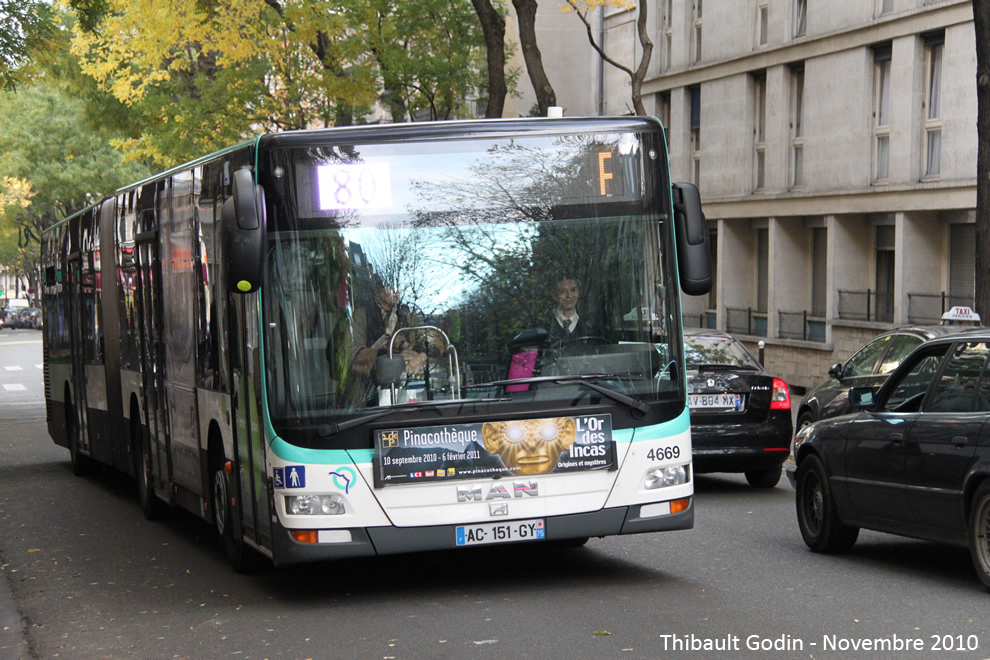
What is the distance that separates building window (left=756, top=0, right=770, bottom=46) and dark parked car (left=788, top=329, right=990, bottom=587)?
22.7 metres

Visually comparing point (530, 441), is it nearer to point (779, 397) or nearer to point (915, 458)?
point (915, 458)

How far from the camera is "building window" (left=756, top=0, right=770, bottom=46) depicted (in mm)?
32062

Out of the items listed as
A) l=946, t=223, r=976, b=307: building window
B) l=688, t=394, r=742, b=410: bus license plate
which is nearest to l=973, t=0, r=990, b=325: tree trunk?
l=688, t=394, r=742, b=410: bus license plate

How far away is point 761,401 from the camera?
556 inches

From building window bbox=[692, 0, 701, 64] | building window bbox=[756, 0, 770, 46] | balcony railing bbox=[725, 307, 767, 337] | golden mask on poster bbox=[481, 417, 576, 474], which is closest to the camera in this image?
golden mask on poster bbox=[481, 417, 576, 474]

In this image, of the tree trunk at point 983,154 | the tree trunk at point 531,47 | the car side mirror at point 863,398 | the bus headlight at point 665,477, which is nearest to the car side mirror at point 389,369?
the bus headlight at point 665,477

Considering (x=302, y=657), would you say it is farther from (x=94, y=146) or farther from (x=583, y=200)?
(x=94, y=146)

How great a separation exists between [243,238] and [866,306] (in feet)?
74.3

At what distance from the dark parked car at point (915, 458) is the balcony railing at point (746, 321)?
23.2 m

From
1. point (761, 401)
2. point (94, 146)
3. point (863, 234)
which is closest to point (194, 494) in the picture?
point (761, 401)

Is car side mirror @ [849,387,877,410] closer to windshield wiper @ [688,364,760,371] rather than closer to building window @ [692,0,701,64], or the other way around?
windshield wiper @ [688,364,760,371]

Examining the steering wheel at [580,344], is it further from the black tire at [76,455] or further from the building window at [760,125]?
the building window at [760,125]

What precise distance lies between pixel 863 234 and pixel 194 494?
68.5 feet

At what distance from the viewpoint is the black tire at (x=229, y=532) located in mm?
10109
